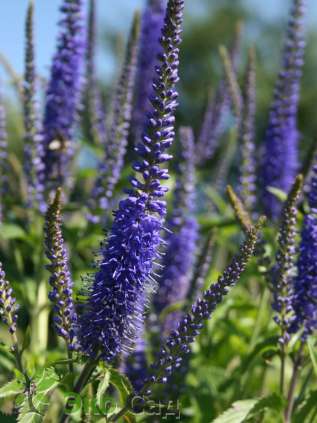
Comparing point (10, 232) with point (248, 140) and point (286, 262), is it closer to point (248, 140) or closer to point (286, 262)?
point (248, 140)

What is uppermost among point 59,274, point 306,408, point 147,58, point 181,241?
point 147,58

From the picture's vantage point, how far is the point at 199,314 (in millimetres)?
2490

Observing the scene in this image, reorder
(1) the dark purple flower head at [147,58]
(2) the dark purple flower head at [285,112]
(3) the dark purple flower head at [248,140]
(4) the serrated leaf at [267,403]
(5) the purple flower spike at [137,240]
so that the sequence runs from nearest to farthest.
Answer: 1. (5) the purple flower spike at [137,240]
2. (4) the serrated leaf at [267,403]
3. (3) the dark purple flower head at [248,140]
4. (2) the dark purple flower head at [285,112]
5. (1) the dark purple flower head at [147,58]

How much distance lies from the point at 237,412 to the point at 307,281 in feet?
2.31

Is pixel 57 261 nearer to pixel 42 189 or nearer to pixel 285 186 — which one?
pixel 42 189

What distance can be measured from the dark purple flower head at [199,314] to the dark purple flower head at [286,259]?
0.43 meters

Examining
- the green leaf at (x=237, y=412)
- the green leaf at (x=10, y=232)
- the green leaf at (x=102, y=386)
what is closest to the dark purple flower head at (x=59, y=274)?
the green leaf at (x=102, y=386)

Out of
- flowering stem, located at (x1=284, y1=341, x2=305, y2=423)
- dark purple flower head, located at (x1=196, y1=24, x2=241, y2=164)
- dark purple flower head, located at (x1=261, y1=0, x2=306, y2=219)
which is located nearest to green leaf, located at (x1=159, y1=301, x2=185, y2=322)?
flowering stem, located at (x1=284, y1=341, x2=305, y2=423)

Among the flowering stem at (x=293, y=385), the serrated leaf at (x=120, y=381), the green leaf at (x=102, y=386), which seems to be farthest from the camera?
the flowering stem at (x=293, y=385)

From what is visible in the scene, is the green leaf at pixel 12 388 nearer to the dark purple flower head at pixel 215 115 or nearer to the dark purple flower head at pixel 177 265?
the dark purple flower head at pixel 177 265

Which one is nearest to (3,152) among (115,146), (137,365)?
(115,146)

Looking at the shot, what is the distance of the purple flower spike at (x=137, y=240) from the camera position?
2.41 metres

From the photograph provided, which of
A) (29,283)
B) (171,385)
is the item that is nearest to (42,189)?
(29,283)

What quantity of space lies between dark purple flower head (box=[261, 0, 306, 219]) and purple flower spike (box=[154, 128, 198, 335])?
751mm
